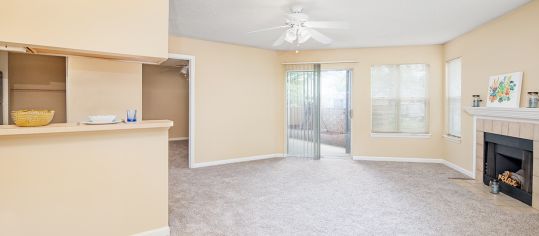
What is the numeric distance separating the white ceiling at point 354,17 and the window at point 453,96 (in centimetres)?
60

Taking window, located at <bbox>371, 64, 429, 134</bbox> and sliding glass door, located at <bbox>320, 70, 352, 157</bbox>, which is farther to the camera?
sliding glass door, located at <bbox>320, 70, 352, 157</bbox>

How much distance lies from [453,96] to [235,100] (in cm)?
405

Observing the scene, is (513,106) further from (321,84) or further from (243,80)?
(243,80)

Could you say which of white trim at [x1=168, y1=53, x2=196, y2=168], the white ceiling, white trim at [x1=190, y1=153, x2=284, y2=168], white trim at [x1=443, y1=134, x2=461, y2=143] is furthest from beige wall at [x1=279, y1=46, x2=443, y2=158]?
white trim at [x1=168, y1=53, x2=196, y2=168]

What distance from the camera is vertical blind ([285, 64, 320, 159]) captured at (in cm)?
598

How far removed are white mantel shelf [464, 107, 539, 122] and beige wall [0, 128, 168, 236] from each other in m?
3.82

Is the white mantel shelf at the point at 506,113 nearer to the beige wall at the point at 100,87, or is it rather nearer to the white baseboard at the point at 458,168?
the white baseboard at the point at 458,168

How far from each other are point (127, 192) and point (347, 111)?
4877mm

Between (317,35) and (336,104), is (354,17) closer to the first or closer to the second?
(317,35)

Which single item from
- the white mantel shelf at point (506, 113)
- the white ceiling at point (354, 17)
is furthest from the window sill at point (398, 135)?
the white ceiling at point (354, 17)

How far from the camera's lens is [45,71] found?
4.99 meters

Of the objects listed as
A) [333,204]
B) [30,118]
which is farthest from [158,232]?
[333,204]

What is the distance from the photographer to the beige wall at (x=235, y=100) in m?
5.20

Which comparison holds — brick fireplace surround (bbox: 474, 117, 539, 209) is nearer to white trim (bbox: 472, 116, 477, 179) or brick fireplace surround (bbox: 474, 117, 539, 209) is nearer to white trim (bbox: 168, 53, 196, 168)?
white trim (bbox: 472, 116, 477, 179)
